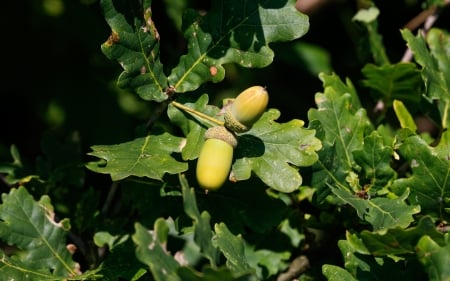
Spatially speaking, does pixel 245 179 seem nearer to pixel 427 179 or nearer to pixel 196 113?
pixel 196 113

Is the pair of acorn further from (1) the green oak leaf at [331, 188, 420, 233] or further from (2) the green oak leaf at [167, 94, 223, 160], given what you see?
(1) the green oak leaf at [331, 188, 420, 233]

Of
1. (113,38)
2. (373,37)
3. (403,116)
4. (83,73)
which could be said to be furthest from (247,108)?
(83,73)

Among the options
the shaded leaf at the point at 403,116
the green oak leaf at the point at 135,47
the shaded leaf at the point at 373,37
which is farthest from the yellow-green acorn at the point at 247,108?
the shaded leaf at the point at 373,37

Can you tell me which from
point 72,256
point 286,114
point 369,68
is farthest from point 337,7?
point 72,256

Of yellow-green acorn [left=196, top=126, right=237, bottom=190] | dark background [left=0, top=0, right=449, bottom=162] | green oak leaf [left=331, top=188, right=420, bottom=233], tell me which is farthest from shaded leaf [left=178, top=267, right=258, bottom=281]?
dark background [left=0, top=0, right=449, bottom=162]

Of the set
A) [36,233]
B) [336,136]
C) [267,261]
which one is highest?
[336,136]

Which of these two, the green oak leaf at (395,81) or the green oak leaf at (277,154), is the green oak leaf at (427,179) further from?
the green oak leaf at (395,81)
